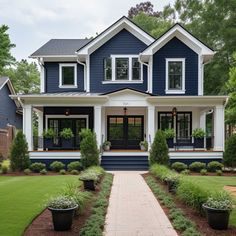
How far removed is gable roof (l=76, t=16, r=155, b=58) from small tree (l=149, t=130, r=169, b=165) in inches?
267

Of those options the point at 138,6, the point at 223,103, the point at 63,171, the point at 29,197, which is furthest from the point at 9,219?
the point at 138,6

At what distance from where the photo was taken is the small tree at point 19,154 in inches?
677

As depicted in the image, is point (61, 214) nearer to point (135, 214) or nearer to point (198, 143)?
point (135, 214)

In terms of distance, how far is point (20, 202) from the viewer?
9164 millimetres

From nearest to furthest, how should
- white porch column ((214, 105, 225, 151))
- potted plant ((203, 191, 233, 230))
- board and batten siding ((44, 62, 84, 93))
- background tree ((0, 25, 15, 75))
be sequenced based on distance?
potted plant ((203, 191, 233, 230)) → background tree ((0, 25, 15, 75)) → white porch column ((214, 105, 225, 151)) → board and batten siding ((44, 62, 84, 93))

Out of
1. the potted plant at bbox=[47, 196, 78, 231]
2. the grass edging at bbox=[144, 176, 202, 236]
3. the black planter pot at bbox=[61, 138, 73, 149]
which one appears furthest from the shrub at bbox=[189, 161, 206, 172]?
the potted plant at bbox=[47, 196, 78, 231]

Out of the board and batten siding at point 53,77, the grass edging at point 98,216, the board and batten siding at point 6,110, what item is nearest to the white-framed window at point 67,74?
the board and batten siding at point 53,77

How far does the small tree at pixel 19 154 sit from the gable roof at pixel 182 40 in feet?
26.5

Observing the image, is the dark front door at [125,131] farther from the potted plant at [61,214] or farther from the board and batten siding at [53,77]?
the potted plant at [61,214]

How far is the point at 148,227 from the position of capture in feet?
23.4

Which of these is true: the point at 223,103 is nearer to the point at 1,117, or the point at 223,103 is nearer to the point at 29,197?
the point at 29,197

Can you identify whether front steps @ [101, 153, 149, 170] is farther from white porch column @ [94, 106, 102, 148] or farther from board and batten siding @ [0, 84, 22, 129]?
board and batten siding @ [0, 84, 22, 129]

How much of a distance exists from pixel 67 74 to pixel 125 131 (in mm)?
5103

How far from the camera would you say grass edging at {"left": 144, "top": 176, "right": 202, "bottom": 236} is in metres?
6.63
